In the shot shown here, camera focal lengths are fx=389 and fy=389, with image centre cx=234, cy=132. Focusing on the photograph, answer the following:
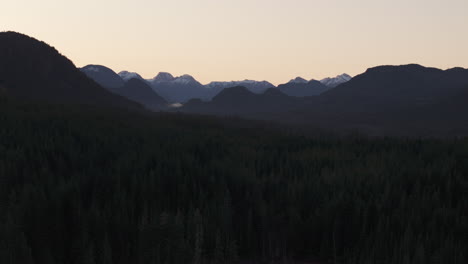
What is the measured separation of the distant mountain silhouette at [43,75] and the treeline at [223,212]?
71.7 meters

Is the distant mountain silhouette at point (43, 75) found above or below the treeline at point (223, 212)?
above

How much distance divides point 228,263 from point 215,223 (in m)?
2.28

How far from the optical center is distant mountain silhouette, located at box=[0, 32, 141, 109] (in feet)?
298

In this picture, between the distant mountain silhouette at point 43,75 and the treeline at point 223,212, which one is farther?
the distant mountain silhouette at point 43,75

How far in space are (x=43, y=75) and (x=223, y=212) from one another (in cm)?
9807

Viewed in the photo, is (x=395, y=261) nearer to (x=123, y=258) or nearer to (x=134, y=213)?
(x=123, y=258)

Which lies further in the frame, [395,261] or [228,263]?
[228,263]

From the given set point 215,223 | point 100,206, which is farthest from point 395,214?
point 100,206

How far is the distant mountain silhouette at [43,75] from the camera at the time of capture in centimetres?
9088

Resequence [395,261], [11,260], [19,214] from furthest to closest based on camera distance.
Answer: [19,214] → [395,261] → [11,260]

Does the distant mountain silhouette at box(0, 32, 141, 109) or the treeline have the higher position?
the distant mountain silhouette at box(0, 32, 141, 109)

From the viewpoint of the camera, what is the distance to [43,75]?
99.6 m

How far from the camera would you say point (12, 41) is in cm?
10481

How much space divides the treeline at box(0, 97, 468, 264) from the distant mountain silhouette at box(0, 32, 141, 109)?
7168cm
